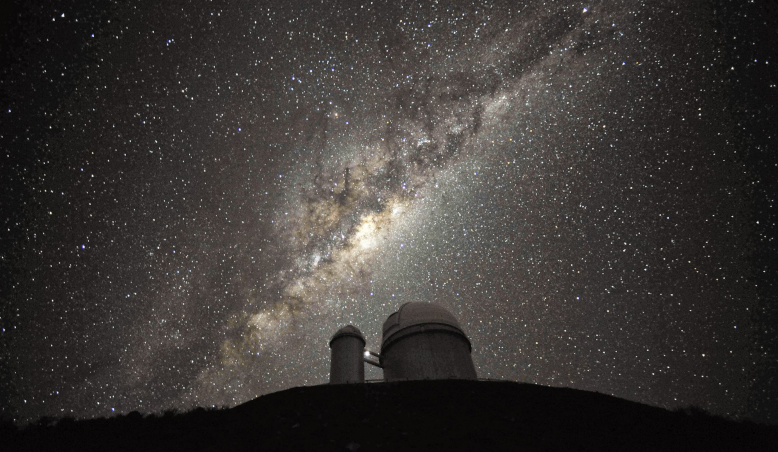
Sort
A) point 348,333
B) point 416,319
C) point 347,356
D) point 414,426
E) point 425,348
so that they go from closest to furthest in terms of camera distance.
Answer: point 414,426
point 425,348
point 347,356
point 348,333
point 416,319

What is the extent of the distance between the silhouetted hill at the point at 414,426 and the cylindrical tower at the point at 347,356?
220cm

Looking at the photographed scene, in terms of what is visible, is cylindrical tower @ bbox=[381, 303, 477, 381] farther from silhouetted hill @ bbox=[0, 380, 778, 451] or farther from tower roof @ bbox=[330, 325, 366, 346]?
silhouetted hill @ bbox=[0, 380, 778, 451]

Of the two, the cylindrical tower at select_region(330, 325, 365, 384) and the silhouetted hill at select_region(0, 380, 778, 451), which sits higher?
the cylindrical tower at select_region(330, 325, 365, 384)

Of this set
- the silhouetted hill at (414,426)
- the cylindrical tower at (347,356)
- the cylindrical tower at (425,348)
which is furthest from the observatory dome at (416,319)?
the silhouetted hill at (414,426)

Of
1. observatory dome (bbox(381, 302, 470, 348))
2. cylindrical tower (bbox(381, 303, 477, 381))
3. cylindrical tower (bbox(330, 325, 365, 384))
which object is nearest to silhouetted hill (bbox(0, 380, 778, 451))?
cylindrical tower (bbox(381, 303, 477, 381))

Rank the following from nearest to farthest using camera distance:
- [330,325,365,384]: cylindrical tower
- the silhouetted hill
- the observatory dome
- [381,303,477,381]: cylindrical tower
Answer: the silhouetted hill, [381,303,477,381]: cylindrical tower, [330,325,365,384]: cylindrical tower, the observatory dome

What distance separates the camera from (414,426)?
1011cm

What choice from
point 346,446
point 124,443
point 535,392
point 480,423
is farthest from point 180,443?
point 535,392

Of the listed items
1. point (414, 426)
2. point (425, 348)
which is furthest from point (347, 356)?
point (414, 426)

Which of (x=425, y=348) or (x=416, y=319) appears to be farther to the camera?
(x=416, y=319)

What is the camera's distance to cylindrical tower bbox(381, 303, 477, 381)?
16.0 metres

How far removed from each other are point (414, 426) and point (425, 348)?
6.66 m

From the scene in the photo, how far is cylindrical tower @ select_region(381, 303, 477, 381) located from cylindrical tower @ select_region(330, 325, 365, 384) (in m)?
1.23

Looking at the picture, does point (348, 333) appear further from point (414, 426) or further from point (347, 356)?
point (414, 426)
